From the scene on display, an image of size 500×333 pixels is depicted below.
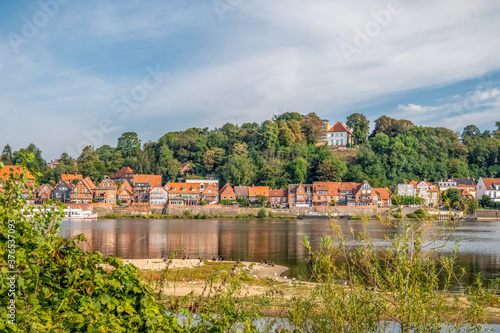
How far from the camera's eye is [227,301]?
5.30 metres

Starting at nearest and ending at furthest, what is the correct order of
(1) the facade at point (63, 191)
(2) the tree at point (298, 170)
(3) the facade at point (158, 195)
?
(1) the facade at point (63, 191) → (3) the facade at point (158, 195) → (2) the tree at point (298, 170)

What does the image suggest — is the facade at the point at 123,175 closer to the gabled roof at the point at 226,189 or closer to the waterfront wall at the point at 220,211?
the waterfront wall at the point at 220,211

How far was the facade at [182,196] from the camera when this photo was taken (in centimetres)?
8469

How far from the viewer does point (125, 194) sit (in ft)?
283

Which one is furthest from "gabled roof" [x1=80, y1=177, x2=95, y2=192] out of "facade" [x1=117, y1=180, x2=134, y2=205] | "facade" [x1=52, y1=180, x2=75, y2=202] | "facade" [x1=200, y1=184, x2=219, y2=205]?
"facade" [x1=200, y1=184, x2=219, y2=205]

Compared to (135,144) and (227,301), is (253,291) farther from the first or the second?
(135,144)

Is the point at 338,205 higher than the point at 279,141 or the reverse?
the reverse

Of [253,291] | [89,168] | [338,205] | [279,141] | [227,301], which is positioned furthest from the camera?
[279,141]

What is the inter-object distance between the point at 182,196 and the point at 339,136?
167ft

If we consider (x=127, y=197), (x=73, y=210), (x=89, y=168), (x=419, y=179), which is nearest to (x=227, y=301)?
(x=73, y=210)

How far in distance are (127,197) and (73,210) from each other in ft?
40.3

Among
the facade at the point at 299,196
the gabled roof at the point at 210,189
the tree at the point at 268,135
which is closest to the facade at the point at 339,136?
the tree at the point at 268,135

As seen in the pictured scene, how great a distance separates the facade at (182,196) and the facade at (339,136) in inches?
1835

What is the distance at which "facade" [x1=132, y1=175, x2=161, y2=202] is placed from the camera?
8800 cm
